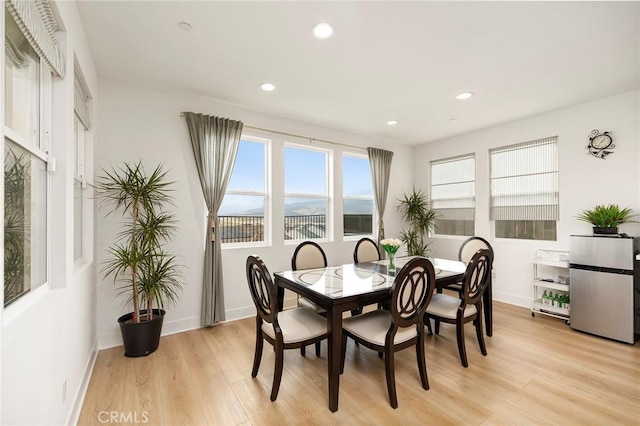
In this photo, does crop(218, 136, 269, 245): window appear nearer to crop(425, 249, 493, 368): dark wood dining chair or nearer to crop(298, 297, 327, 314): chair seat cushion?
crop(298, 297, 327, 314): chair seat cushion

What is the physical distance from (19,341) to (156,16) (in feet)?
7.00

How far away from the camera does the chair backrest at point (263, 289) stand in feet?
6.66

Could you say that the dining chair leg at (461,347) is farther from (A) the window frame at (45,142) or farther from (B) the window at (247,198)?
(A) the window frame at (45,142)

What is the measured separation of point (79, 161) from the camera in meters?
2.48

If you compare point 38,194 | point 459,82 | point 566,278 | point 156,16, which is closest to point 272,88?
point 156,16

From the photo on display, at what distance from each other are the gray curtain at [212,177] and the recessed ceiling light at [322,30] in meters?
1.77

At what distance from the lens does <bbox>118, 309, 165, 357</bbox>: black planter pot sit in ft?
8.81

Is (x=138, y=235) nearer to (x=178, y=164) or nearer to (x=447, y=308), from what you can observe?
(x=178, y=164)

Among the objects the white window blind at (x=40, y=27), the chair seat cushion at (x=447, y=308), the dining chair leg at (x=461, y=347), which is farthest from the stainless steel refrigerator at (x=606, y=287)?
the white window blind at (x=40, y=27)

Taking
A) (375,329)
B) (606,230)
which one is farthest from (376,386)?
(606,230)

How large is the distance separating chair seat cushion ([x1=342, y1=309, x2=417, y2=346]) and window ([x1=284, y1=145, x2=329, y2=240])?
2.08 meters

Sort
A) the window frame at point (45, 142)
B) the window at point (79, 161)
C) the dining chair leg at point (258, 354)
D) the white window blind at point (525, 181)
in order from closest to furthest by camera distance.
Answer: the window frame at point (45, 142), the window at point (79, 161), the dining chair leg at point (258, 354), the white window blind at point (525, 181)

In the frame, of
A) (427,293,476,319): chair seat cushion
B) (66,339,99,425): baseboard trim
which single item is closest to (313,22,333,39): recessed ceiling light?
(427,293,476,319): chair seat cushion

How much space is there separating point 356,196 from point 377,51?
9.24 feet
